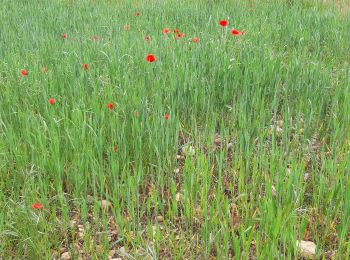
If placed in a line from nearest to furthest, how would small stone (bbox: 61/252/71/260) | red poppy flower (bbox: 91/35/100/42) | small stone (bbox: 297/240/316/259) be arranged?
small stone (bbox: 297/240/316/259) < small stone (bbox: 61/252/71/260) < red poppy flower (bbox: 91/35/100/42)

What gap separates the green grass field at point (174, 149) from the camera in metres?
1.93

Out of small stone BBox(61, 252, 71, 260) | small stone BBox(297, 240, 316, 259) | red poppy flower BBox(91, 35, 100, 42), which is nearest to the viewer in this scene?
small stone BBox(297, 240, 316, 259)

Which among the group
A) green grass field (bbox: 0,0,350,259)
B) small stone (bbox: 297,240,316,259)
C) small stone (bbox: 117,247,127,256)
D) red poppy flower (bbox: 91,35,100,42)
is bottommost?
small stone (bbox: 117,247,127,256)

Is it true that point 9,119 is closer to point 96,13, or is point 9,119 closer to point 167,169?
point 167,169

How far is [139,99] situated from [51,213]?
0.96m

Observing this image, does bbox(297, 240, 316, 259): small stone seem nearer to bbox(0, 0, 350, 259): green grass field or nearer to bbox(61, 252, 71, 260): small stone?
bbox(0, 0, 350, 259): green grass field

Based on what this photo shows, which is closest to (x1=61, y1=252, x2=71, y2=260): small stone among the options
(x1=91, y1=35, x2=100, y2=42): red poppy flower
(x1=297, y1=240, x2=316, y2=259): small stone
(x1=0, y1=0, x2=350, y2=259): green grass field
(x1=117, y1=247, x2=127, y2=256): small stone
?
(x1=0, y1=0, x2=350, y2=259): green grass field

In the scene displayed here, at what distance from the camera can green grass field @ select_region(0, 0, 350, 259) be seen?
1.93 m

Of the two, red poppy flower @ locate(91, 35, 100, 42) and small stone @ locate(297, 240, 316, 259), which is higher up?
red poppy flower @ locate(91, 35, 100, 42)

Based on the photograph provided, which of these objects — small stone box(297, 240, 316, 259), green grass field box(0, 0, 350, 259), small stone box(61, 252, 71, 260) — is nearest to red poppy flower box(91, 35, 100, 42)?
green grass field box(0, 0, 350, 259)

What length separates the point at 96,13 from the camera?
5914 mm

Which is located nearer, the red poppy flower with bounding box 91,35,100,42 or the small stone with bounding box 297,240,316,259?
the small stone with bounding box 297,240,316,259

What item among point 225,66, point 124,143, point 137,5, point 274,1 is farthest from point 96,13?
point 124,143

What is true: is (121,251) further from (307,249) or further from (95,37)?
(95,37)
